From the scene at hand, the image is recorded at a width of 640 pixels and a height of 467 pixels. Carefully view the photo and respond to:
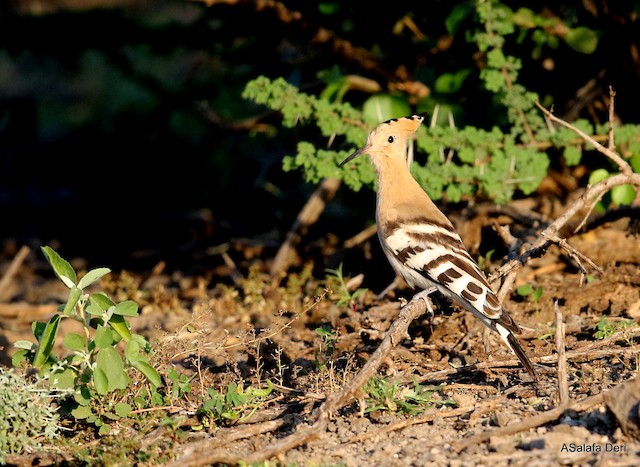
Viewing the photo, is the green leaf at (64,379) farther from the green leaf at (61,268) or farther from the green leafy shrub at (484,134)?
the green leafy shrub at (484,134)

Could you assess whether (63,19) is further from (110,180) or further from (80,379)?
(80,379)

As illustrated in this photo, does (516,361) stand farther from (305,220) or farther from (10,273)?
(10,273)

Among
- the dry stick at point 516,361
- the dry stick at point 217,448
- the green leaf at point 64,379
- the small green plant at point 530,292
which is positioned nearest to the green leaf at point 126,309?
the green leaf at point 64,379

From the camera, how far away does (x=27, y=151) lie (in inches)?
296

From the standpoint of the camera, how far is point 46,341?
2.70m

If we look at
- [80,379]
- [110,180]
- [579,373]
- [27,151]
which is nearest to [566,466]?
[579,373]

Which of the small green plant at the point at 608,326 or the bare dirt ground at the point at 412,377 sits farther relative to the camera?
the small green plant at the point at 608,326

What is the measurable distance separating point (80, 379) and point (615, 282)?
2.16 metres

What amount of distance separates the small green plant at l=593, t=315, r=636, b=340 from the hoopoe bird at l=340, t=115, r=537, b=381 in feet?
1.18

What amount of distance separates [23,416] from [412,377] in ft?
4.07

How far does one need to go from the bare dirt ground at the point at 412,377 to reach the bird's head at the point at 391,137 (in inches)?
21.8

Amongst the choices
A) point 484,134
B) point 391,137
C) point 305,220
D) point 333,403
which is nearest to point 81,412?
point 333,403

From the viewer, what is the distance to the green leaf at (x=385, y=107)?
13.5 feet

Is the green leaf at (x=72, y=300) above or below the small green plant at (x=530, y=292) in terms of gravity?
below
